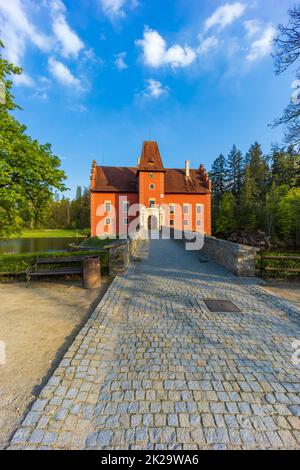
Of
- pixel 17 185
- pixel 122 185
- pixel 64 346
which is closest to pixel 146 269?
pixel 64 346

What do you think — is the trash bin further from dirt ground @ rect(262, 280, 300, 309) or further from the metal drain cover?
dirt ground @ rect(262, 280, 300, 309)

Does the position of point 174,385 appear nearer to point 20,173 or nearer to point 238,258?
point 238,258

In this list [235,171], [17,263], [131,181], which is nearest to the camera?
[17,263]

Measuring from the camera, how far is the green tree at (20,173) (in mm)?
8945

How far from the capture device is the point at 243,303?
5227mm

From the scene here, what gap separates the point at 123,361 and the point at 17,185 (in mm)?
9557

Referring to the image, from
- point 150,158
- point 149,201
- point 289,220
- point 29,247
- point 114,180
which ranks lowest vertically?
point 29,247

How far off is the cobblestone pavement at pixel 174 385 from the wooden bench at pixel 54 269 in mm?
3209

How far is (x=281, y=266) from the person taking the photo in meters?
7.59

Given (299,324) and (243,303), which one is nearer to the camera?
(299,324)

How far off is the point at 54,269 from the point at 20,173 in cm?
500

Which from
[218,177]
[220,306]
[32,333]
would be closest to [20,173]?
[32,333]

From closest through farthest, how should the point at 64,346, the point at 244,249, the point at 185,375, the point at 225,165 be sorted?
1. the point at 185,375
2. the point at 64,346
3. the point at 244,249
4. the point at 225,165
